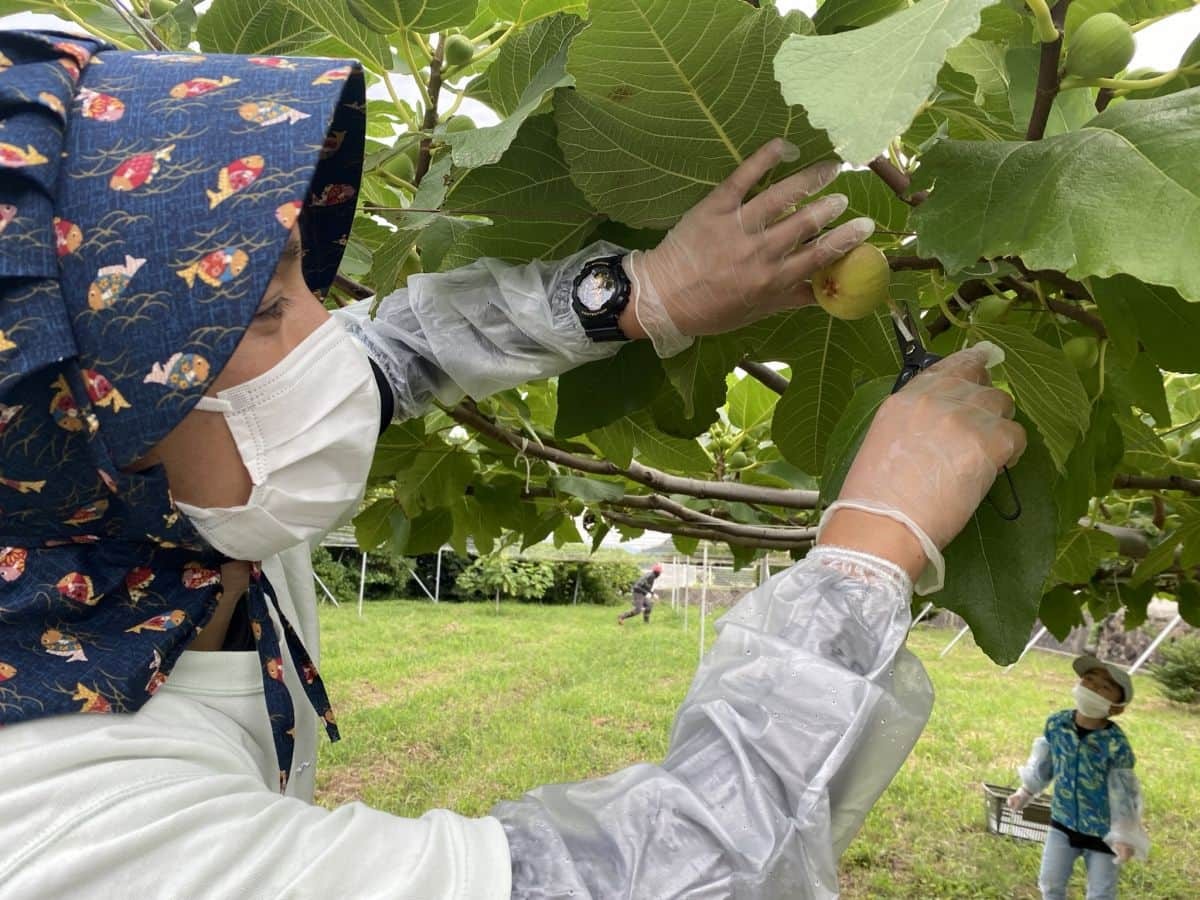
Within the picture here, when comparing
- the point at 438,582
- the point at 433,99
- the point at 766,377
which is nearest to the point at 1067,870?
the point at 766,377

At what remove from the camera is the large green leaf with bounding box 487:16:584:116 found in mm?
1008

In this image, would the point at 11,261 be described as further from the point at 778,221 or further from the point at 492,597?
the point at 492,597

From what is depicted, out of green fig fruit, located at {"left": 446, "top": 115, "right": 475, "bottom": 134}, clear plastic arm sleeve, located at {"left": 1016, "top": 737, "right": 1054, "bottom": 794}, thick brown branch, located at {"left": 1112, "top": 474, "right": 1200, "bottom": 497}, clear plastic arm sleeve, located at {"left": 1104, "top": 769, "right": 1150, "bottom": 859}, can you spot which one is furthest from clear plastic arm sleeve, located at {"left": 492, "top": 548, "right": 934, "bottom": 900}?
clear plastic arm sleeve, located at {"left": 1016, "top": 737, "right": 1054, "bottom": 794}

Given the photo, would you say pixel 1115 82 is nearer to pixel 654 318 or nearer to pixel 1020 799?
pixel 654 318

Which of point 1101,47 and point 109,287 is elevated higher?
point 1101,47

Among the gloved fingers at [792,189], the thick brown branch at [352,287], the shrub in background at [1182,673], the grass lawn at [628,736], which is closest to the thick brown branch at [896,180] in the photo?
the gloved fingers at [792,189]

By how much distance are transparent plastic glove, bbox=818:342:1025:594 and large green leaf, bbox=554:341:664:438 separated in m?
0.32

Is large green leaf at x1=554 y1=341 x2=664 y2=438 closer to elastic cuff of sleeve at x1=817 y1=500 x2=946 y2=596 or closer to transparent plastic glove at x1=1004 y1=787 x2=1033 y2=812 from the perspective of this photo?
elastic cuff of sleeve at x1=817 y1=500 x2=946 y2=596

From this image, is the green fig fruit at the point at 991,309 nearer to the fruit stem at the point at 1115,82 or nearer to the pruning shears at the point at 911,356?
the pruning shears at the point at 911,356

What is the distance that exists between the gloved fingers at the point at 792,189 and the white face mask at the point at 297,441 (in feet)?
1.39

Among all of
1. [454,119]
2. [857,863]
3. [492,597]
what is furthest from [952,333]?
[492,597]

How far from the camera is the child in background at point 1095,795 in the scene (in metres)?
4.89

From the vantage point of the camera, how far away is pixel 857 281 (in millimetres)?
946

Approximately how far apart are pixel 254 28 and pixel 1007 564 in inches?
42.2
